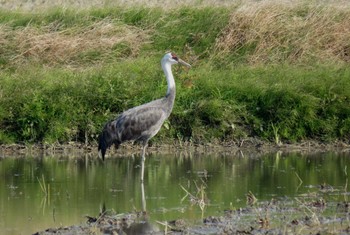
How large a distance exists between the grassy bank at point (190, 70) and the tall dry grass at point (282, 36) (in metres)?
0.02

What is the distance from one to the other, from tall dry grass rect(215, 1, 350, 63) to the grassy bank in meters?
0.02

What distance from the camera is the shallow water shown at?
1202 centimetres

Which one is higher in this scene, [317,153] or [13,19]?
[13,19]

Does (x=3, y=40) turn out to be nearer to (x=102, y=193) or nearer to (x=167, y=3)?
(x=167, y=3)

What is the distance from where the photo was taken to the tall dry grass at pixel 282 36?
1953 centimetres

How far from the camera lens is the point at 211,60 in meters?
19.4

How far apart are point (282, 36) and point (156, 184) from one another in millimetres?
6489

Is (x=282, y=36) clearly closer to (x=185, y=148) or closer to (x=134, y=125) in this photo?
(x=185, y=148)

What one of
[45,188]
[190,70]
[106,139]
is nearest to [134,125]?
[106,139]

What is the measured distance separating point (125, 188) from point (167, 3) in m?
9.90

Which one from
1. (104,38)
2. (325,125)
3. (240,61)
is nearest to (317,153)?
(325,125)

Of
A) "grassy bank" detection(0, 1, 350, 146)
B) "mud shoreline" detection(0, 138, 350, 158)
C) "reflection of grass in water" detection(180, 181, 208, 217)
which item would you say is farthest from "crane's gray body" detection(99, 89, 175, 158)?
"reflection of grass in water" detection(180, 181, 208, 217)

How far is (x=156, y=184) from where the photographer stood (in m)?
14.0

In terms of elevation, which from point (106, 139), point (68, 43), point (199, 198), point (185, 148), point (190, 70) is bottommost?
point (199, 198)
